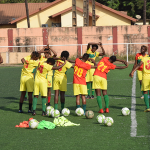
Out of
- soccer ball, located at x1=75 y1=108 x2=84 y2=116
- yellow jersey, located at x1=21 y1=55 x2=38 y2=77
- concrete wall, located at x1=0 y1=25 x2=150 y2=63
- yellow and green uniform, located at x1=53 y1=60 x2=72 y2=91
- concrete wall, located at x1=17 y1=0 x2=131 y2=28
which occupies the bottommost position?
soccer ball, located at x1=75 y1=108 x2=84 y2=116

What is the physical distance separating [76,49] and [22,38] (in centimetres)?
620

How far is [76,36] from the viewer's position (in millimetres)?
34312

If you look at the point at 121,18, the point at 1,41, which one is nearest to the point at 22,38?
the point at 1,41

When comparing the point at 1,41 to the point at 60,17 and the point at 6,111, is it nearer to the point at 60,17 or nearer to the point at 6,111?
the point at 60,17

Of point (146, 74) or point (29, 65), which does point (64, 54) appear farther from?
point (146, 74)

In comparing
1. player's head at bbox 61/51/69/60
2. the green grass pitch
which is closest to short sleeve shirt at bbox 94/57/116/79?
player's head at bbox 61/51/69/60

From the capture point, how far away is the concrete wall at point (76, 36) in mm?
33406

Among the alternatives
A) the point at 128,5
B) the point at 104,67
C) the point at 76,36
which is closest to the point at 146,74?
the point at 104,67

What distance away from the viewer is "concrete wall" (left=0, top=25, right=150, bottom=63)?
33406 millimetres

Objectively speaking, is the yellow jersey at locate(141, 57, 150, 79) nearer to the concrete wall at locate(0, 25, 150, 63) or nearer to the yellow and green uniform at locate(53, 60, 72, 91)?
the yellow and green uniform at locate(53, 60, 72, 91)

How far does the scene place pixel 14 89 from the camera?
49.0 ft

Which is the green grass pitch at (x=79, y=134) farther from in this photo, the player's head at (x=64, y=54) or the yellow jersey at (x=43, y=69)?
the player's head at (x=64, y=54)

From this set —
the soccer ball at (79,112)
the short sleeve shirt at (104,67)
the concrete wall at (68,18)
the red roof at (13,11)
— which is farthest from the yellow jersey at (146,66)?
the red roof at (13,11)

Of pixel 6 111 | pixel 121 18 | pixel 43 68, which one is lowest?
pixel 6 111
